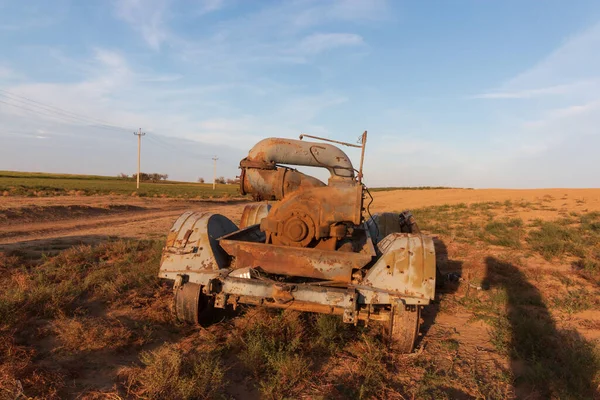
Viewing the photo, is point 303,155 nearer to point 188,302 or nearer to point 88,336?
point 188,302

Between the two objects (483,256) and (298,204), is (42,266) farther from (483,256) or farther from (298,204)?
(483,256)

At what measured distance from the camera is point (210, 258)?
414cm

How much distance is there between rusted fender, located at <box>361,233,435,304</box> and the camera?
11.7 feet

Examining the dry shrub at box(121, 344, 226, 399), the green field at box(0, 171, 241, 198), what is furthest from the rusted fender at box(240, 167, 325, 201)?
the dry shrub at box(121, 344, 226, 399)

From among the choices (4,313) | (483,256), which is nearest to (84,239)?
(4,313)

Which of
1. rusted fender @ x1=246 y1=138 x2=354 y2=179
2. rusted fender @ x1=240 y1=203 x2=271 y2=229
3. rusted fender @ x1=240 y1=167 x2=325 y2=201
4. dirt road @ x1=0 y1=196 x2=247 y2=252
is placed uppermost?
rusted fender @ x1=246 y1=138 x2=354 y2=179

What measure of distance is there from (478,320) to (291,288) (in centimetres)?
316

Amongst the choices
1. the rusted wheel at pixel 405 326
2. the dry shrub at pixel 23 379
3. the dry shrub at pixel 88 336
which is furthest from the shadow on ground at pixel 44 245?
the rusted wheel at pixel 405 326

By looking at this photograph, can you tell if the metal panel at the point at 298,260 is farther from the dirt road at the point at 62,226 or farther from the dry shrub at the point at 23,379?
the dirt road at the point at 62,226

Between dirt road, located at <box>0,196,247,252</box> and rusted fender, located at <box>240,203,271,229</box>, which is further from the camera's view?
dirt road, located at <box>0,196,247,252</box>

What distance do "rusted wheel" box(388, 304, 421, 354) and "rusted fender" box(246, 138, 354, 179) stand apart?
202 cm

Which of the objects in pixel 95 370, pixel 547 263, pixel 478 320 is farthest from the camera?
pixel 547 263

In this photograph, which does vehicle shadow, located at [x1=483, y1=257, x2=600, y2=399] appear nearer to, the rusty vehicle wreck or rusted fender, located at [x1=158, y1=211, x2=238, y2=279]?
the rusty vehicle wreck

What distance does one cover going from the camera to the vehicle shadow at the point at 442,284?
5.00 m
